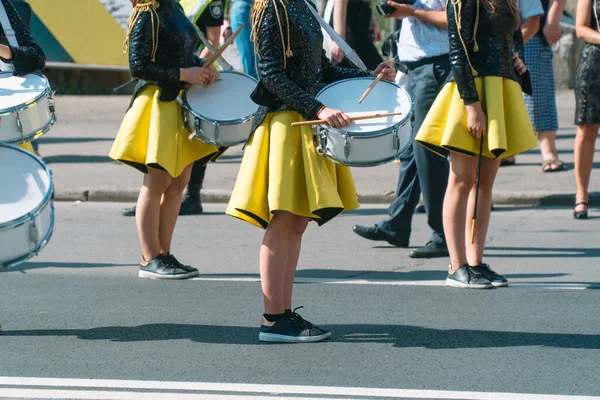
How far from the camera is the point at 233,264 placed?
7.84 metres

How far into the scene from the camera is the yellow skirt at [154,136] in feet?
22.8

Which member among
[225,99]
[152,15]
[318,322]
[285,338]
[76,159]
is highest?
[152,15]

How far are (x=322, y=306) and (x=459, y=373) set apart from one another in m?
1.53

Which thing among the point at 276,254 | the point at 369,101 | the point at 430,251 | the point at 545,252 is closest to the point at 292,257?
the point at 276,254

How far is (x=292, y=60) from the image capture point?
543 cm

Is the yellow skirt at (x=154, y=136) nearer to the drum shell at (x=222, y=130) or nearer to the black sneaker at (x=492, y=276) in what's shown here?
the drum shell at (x=222, y=130)

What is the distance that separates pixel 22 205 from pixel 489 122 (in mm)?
2688

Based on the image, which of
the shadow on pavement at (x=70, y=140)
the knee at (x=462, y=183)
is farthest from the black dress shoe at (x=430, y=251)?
the shadow on pavement at (x=70, y=140)

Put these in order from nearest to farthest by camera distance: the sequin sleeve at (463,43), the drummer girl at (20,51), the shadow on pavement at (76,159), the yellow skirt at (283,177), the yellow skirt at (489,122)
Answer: the yellow skirt at (283,177), the drummer girl at (20,51), the sequin sleeve at (463,43), the yellow skirt at (489,122), the shadow on pavement at (76,159)

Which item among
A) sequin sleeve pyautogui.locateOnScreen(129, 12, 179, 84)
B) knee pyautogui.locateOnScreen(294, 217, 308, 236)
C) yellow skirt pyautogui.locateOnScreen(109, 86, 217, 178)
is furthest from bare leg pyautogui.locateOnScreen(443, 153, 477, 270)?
sequin sleeve pyautogui.locateOnScreen(129, 12, 179, 84)

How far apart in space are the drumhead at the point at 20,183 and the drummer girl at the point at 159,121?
1.66 meters

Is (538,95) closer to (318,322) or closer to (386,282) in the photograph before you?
(386,282)

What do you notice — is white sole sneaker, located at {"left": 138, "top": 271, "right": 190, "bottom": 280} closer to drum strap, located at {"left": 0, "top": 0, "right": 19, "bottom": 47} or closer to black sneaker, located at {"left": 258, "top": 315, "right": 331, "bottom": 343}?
black sneaker, located at {"left": 258, "top": 315, "right": 331, "bottom": 343}

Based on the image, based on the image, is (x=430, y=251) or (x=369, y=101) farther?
(x=430, y=251)
